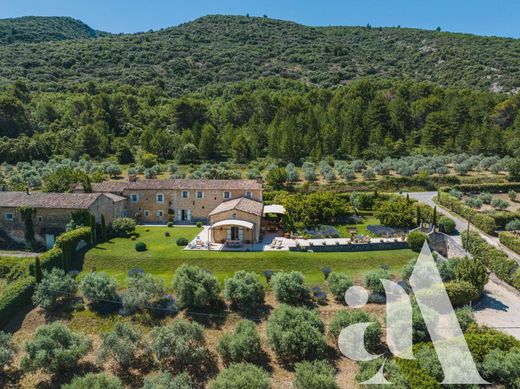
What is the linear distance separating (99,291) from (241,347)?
35.8 ft

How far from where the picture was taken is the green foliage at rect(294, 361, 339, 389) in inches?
682

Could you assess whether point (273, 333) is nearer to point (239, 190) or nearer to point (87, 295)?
point (87, 295)

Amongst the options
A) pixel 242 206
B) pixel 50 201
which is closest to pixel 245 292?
pixel 242 206

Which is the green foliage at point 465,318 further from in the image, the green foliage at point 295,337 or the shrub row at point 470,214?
the shrub row at point 470,214

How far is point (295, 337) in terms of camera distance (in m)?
20.4

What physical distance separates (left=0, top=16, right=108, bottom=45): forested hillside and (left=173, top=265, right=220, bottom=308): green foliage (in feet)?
532

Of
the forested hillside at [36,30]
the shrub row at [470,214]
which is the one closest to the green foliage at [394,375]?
the shrub row at [470,214]

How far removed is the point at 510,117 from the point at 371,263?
67.3 meters

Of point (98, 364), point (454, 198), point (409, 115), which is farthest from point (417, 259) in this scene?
point (409, 115)

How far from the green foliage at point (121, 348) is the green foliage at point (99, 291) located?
15.5ft

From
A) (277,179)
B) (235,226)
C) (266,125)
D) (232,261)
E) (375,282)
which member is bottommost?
(232,261)

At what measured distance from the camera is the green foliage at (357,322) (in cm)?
2105

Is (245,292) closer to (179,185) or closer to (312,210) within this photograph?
(312,210)

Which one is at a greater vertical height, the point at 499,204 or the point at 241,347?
the point at 499,204
